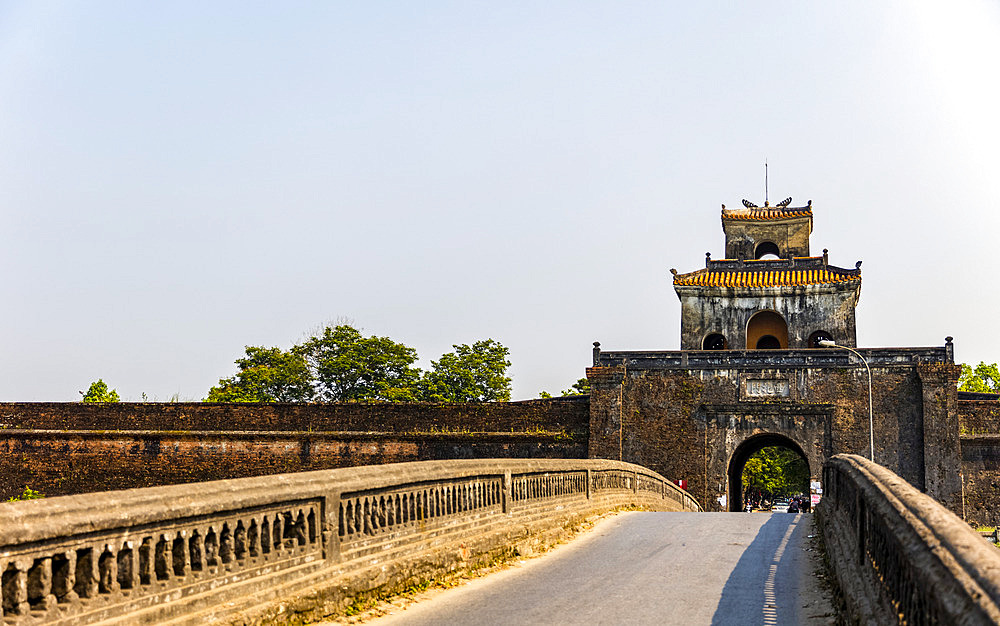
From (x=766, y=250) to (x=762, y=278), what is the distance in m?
4.67

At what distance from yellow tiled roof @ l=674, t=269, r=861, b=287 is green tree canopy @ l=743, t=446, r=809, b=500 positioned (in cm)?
2767

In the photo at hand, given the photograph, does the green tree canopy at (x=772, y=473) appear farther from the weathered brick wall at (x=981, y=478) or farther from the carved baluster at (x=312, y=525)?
the carved baluster at (x=312, y=525)

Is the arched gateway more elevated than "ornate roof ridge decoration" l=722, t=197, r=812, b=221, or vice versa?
"ornate roof ridge decoration" l=722, t=197, r=812, b=221

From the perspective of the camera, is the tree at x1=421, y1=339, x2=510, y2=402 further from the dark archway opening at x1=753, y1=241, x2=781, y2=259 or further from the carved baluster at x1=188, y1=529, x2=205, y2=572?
the carved baluster at x1=188, y1=529, x2=205, y2=572

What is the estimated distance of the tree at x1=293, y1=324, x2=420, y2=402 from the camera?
5284cm

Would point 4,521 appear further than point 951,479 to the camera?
No

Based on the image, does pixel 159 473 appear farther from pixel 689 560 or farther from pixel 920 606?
pixel 920 606

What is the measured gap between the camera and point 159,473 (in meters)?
33.0

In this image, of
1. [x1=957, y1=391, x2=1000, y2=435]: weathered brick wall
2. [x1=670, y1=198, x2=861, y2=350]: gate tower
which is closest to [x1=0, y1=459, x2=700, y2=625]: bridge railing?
[x1=957, y1=391, x2=1000, y2=435]: weathered brick wall

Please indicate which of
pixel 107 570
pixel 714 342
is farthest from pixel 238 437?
pixel 107 570

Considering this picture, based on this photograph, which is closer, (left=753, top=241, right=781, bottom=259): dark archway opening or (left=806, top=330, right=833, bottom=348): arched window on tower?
(left=806, top=330, right=833, bottom=348): arched window on tower

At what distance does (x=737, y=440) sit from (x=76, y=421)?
22.9m

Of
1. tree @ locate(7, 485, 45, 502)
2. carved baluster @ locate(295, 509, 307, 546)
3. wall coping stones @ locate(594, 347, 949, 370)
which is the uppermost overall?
wall coping stones @ locate(594, 347, 949, 370)

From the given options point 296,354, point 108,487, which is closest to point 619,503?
point 108,487
